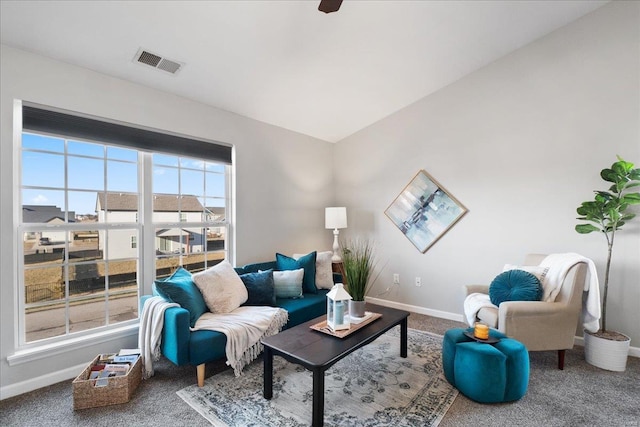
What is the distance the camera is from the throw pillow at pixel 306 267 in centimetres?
339

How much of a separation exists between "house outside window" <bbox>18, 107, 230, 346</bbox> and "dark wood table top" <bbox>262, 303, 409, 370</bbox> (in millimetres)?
1578

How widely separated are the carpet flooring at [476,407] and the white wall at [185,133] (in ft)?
1.11

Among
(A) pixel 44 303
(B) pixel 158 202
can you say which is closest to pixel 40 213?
(A) pixel 44 303

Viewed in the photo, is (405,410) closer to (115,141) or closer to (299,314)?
(299,314)

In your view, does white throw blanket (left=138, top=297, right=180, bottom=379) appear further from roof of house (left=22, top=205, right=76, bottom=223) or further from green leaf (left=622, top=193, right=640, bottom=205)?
green leaf (left=622, top=193, right=640, bottom=205)

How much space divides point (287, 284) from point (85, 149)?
2.19 metres

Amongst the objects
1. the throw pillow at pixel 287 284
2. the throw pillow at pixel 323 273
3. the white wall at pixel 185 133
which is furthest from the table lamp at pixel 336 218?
the throw pillow at pixel 287 284

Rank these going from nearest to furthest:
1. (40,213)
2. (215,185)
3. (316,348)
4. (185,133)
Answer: (316,348)
(40,213)
(185,133)
(215,185)

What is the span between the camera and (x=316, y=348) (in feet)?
6.21

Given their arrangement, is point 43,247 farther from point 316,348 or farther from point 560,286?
point 560,286

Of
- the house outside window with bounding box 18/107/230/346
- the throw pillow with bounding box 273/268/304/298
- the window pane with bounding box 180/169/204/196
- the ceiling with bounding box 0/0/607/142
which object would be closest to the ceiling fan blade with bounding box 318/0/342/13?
the ceiling with bounding box 0/0/607/142

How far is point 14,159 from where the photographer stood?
7.08 feet

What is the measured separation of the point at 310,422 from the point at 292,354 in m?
0.43

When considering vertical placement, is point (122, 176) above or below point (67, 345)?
above
